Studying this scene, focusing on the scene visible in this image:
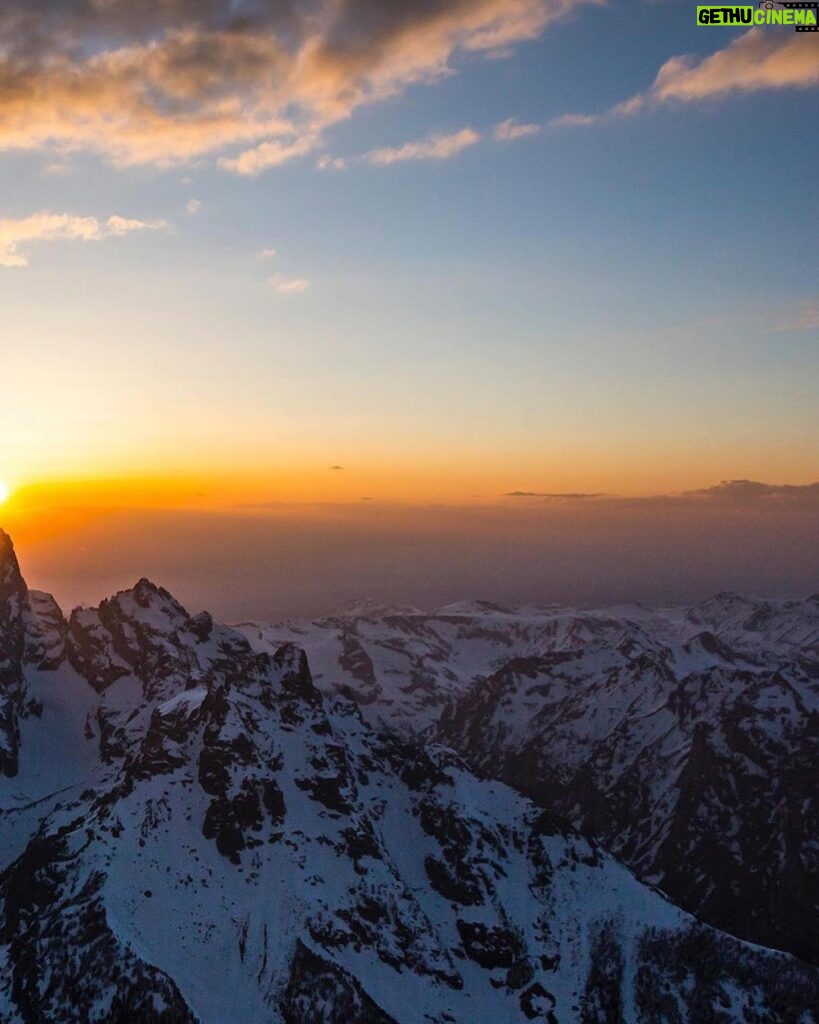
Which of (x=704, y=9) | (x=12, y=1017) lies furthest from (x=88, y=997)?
(x=704, y=9)

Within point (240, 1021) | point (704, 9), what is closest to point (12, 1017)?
point (240, 1021)

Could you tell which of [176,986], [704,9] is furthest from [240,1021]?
Result: [704,9]

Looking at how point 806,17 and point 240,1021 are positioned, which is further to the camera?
point 240,1021

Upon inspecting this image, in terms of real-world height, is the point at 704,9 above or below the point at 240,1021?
above

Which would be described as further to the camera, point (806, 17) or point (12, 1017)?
point (12, 1017)

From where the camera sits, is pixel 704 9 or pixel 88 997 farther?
pixel 88 997

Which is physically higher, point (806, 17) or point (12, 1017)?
point (806, 17)

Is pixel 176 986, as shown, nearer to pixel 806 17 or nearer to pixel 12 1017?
pixel 12 1017

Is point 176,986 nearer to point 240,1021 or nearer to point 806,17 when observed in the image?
point 240,1021

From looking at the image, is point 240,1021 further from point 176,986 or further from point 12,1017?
point 12,1017
